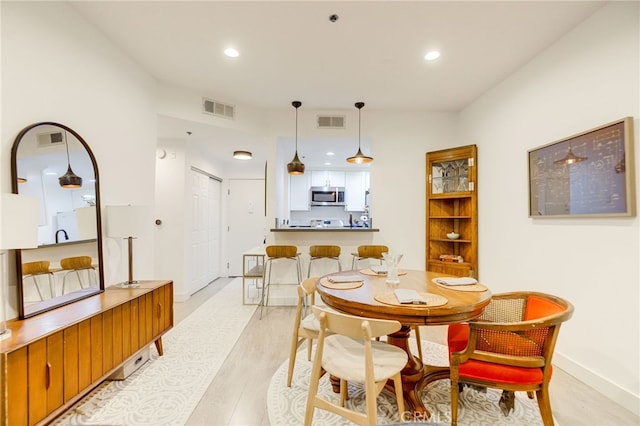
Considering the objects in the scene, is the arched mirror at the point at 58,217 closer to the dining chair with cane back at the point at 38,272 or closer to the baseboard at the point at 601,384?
the dining chair with cane back at the point at 38,272

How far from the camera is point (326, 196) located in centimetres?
662

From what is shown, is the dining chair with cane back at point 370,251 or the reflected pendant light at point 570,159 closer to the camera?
the reflected pendant light at point 570,159

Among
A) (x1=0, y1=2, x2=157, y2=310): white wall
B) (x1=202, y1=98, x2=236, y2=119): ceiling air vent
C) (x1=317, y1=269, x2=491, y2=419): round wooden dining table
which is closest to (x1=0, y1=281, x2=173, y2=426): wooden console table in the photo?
(x1=0, y1=2, x2=157, y2=310): white wall

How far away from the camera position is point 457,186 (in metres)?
3.81

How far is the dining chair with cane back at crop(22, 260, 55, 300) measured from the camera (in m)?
1.74

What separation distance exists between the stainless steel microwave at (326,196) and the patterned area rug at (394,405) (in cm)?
471

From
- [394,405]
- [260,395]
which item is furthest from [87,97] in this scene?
[394,405]

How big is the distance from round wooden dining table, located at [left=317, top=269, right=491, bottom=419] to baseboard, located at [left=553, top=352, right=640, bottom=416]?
1.13 metres

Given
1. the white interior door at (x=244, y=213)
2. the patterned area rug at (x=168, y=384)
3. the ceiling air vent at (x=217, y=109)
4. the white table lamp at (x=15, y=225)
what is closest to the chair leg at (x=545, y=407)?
the patterned area rug at (x=168, y=384)

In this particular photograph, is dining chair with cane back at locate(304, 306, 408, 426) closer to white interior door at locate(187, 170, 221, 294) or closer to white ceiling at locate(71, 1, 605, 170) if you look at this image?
white ceiling at locate(71, 1, 605, 170)

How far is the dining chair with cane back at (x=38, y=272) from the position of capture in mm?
Result: 1738

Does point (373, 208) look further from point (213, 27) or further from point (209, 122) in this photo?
point (213, 27)

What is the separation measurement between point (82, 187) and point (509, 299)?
3.29 m

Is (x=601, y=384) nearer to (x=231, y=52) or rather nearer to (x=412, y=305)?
(x=412, y=305)
